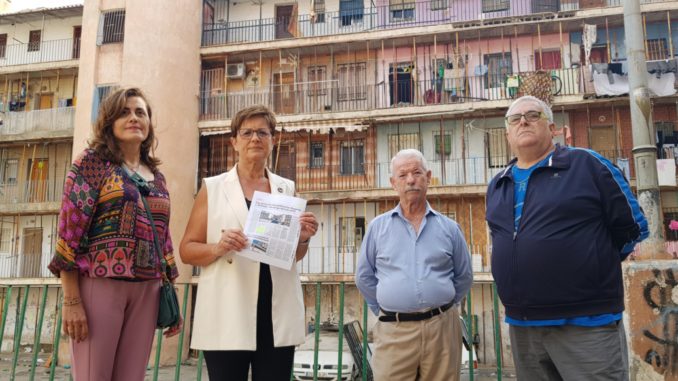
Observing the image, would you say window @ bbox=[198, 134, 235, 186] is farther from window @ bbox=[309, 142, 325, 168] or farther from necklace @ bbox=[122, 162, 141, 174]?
necklace @ bbox=[122, 162, 141, 174]

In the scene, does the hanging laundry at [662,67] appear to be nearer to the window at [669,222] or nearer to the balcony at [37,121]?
the window at [669,222]

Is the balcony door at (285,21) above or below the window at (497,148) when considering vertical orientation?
above

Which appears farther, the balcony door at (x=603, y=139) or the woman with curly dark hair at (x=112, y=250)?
the balcony door at (x=603, y=139)

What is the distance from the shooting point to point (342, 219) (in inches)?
883

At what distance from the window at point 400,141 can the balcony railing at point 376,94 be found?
1291 mm

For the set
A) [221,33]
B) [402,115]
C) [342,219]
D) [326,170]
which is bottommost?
[342,219]

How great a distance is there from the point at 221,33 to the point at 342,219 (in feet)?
33.0

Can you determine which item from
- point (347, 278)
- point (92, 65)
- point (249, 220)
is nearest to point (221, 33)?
point (92, 65)

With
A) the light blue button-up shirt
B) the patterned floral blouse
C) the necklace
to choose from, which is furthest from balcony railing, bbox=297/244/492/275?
the patterned floral blouse

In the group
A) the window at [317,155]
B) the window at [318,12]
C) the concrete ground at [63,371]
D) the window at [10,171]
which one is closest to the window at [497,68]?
the window at [317,155]

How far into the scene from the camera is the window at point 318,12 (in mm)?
23947

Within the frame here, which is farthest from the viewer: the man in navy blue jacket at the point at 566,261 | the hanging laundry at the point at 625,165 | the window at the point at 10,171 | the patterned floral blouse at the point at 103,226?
the window at the point at 10,171

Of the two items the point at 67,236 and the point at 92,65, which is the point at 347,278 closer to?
the point at 92,65

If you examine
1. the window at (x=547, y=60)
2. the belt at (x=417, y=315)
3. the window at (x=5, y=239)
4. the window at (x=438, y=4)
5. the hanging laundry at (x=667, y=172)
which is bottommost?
the belt at (x=417, y=315)
